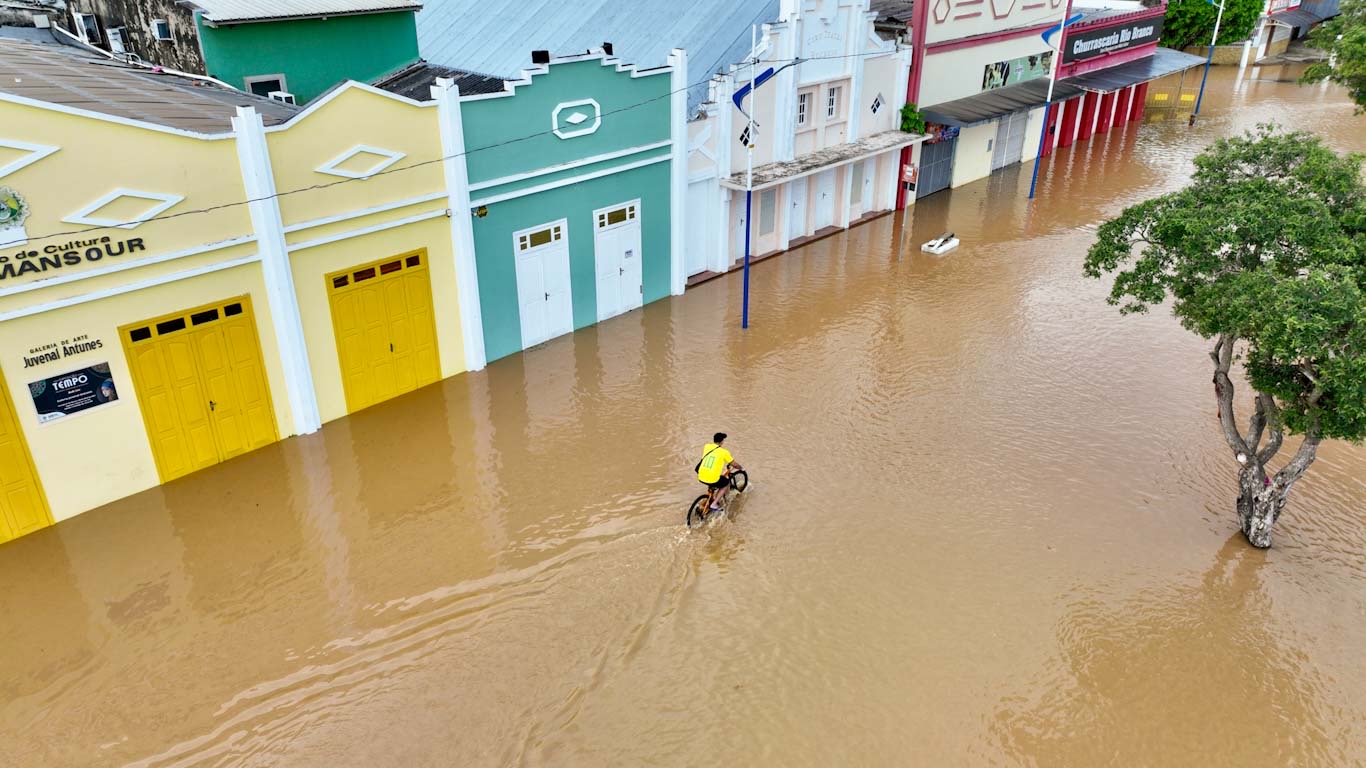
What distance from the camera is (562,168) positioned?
1827 cm

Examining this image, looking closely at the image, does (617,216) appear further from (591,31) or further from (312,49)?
(591,31)

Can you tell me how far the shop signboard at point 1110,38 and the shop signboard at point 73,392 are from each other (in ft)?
111

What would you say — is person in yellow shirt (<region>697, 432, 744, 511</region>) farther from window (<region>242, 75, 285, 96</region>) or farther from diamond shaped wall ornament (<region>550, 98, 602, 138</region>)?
window (<region>242, 75, 285, 96</region>)

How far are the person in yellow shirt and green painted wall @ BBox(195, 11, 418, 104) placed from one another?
1311 centimetres

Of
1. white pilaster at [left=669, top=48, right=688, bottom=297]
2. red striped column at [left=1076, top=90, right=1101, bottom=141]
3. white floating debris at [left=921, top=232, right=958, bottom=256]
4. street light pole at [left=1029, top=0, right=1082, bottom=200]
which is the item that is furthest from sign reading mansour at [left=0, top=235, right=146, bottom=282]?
red striped column at [left=1076, top=90, right=1101, bottom=141]

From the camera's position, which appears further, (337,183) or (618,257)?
(618,257)

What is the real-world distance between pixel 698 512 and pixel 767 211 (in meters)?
13.8

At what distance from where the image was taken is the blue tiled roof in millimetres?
24203

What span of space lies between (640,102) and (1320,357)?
45.5ft

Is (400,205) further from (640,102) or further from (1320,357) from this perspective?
(1320,357)

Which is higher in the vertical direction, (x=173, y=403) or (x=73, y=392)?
(x=73, y=392)

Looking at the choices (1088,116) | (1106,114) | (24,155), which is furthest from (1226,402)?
(1106,114)

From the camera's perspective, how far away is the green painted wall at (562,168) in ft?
55.8

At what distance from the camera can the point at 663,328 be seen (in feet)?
66.8
